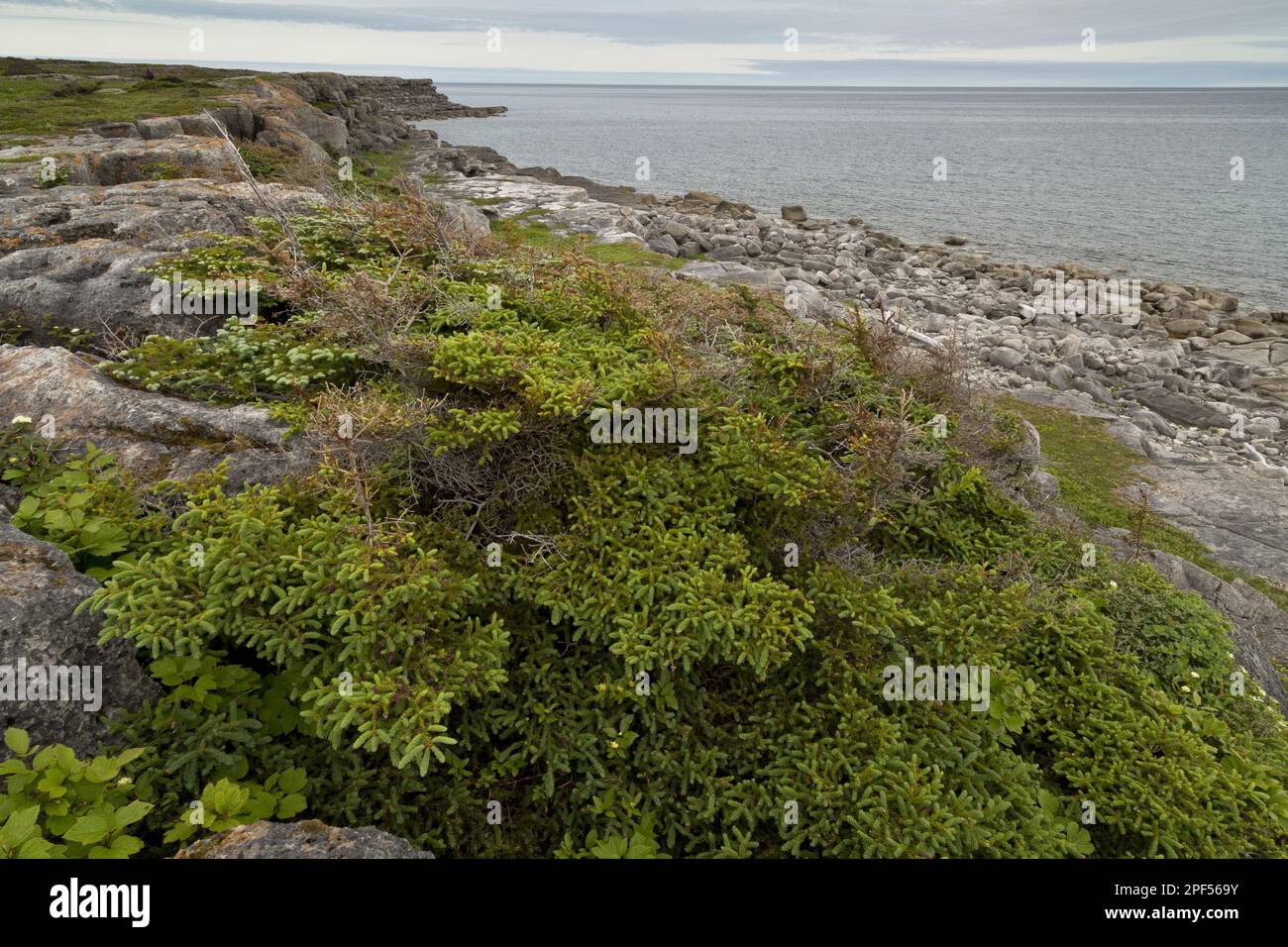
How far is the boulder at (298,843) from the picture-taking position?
127 inches

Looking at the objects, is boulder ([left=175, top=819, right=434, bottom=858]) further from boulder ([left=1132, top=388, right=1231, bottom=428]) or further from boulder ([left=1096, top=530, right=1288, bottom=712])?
boulder ([left=1132, top=388, right=1231, bottom=428])

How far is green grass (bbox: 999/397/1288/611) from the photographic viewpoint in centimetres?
1191

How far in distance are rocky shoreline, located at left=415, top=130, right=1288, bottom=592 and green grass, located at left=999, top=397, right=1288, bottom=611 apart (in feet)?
1.49

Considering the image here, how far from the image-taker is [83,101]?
107ft

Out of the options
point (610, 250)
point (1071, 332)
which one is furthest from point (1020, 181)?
point (610, 250)

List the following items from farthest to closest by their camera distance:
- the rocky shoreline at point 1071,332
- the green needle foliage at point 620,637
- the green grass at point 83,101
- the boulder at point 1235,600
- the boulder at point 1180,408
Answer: the green grass at point 83,101 < the boulder at point 1180,408 < the rocky shoreline at point 1071,332 < the boulder at point 1235,600 < the green needle foliage at point 620,637

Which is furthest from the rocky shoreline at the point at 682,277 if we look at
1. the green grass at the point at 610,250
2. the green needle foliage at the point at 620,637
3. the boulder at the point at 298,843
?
the boulder at the point at 298,843

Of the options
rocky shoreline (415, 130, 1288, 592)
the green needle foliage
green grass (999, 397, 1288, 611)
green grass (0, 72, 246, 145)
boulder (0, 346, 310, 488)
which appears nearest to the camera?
the green needle foliage

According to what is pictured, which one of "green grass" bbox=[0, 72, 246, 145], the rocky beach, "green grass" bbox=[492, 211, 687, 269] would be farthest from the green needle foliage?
"green grass" bbox=[0, 72, 246, 145]

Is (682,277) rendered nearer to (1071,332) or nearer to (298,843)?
(1071,332)

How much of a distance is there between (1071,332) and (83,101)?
4248 centimetres

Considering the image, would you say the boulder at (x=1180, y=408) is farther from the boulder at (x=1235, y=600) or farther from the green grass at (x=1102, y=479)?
the boulder at (x=1235, y=600)

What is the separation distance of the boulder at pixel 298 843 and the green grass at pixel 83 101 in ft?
74.7
